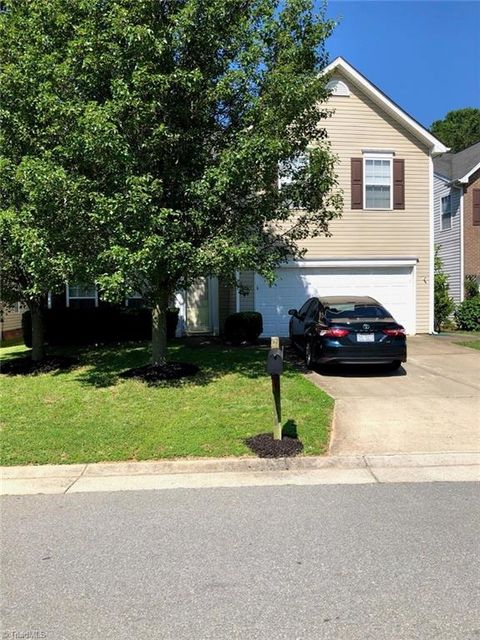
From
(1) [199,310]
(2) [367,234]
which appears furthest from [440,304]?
(1) [199,310]

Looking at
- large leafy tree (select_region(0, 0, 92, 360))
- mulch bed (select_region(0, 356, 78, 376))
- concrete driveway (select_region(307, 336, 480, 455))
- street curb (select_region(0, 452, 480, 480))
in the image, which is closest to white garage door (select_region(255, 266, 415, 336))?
concrete driveway (select_region(307, 336, 480, 455))

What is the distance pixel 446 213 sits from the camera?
2369cm

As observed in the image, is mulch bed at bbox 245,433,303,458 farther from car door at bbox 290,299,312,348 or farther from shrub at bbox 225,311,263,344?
shrub at bbox 225,311,263,344

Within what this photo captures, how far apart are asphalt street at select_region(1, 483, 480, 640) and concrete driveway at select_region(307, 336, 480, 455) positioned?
145 cm

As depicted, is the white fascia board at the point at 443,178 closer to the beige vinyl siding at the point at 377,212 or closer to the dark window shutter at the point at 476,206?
the dark window shutter at the point at 476,206

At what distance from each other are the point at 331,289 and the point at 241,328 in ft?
12.0

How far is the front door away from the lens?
17688 millimetres

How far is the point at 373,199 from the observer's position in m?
17.4

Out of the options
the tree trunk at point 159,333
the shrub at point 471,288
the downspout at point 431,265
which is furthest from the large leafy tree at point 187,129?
the shrub at point 471,288

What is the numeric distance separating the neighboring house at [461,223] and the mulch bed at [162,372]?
1512cm

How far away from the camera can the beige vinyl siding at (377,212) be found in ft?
56.3

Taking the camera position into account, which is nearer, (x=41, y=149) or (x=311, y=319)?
(x=41, y=149)

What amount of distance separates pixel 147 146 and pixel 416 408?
219 inches

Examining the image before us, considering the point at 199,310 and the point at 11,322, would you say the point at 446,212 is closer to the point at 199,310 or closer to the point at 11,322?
the point at 199,310
